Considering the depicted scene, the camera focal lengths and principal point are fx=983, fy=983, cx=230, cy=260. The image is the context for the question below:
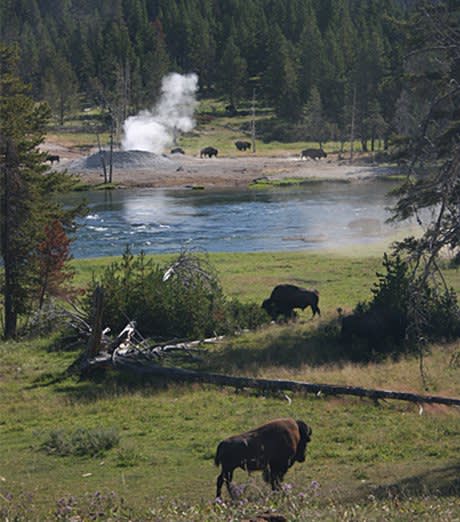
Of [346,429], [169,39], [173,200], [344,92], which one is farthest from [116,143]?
[346,429]

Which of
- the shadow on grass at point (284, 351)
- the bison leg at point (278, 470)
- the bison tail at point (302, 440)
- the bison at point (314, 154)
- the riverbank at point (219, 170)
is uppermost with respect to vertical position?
the bison at point (314, 154)

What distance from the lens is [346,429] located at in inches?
677

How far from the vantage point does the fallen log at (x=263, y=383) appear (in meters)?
18.7

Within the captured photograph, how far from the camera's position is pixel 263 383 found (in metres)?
20.5

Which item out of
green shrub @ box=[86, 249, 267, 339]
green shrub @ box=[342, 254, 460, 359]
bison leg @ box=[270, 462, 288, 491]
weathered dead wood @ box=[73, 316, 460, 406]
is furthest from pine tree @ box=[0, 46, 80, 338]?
bison leg @ box=[270, 462, 288, 491]

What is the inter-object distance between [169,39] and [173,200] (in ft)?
287

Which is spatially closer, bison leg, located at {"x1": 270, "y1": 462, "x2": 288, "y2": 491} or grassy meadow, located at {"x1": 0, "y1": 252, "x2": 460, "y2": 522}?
grassy meadow, located at {"x1": 0, "y1": 252, "x2": 460, "y2": 522}

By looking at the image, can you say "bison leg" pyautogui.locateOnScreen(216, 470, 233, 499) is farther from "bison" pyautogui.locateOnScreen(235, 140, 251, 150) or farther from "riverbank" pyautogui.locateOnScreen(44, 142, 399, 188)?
"bison" pyautogui.locateOnScreen(235, 140, 251, 150)

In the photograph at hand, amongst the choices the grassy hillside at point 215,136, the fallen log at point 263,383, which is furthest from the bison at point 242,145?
the fallen log at point 263,383

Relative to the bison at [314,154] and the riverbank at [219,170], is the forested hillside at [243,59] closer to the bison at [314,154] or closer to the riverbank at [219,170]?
the bison at [314,154]

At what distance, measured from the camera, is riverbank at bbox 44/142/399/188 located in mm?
90562

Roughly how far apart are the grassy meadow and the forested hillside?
76.3 meters

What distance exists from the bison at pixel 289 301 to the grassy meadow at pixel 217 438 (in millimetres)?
1617

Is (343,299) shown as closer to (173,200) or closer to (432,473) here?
(432,473)
